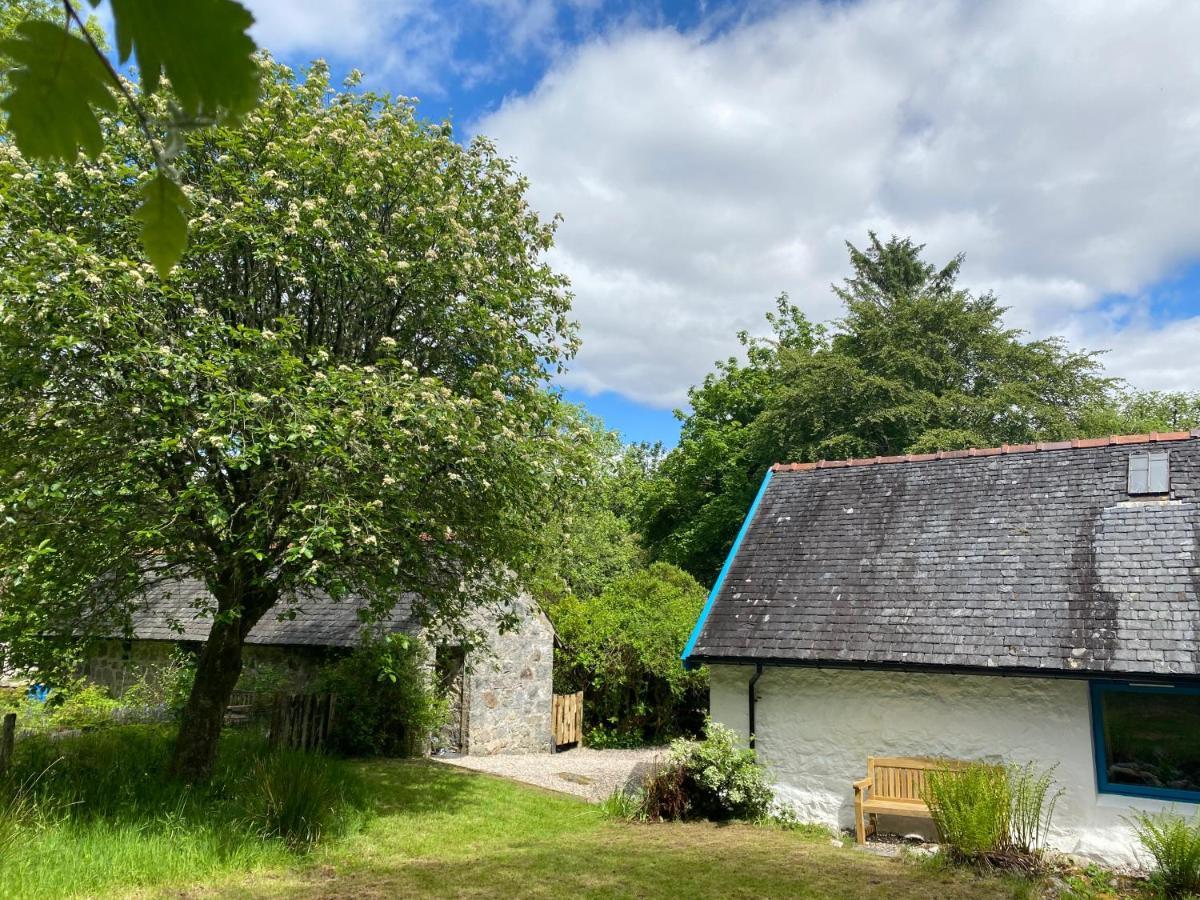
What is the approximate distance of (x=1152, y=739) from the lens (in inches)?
341

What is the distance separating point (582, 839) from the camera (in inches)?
371

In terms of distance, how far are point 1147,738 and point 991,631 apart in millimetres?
1870

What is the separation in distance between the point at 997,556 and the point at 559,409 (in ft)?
21.3

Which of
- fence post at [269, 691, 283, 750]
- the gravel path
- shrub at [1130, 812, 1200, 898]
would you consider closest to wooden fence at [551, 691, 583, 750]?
the gravel path

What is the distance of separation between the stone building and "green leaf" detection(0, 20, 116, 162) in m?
14.6

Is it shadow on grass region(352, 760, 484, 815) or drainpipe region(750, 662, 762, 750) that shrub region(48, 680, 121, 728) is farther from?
drainpipe region(750, 662, 762, 750)

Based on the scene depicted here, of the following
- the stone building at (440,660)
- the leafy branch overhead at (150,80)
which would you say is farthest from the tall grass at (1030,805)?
the leafy branch overhead at (150,80)

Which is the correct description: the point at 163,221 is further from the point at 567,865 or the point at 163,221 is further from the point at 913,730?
the point at 913,730

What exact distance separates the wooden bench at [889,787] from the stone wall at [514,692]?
819cm

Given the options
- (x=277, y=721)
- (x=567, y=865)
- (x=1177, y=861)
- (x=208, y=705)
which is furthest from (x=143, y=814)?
(x=1177, y=861)

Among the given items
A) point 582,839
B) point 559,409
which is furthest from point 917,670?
point 559,409

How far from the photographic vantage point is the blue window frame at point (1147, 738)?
27.9ft

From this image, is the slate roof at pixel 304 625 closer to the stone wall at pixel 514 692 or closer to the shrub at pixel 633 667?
the stone wall at pixel 514 692

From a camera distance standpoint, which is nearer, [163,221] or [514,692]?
[163,221]
